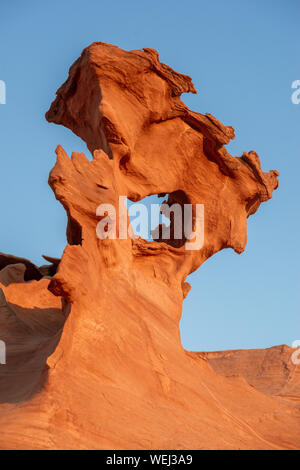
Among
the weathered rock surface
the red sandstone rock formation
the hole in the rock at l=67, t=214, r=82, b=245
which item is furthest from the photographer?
the weathered rock surface

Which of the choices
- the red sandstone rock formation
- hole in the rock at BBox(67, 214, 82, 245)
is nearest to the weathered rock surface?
the red sandstone rock formation

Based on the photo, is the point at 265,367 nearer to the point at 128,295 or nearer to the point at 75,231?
the point at 128,295

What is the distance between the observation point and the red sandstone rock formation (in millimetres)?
6270

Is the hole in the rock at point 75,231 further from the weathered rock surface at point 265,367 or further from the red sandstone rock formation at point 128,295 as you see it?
the weathered rock surface at point 265,367

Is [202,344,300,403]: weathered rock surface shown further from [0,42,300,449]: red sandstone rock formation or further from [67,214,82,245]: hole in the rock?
[67,214,82,245]: hole in the rock

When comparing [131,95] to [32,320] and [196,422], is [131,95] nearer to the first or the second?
[32,320]

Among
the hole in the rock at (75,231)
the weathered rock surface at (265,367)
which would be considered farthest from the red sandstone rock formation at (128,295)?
the weathered rock surface at (265,367)

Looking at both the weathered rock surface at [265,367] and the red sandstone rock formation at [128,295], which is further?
the weathered rock surface at [265,367]

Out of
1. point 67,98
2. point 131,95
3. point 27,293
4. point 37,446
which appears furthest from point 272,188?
point 37,446

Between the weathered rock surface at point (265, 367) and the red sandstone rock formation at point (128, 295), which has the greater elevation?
the red sandstone rock formation at point (128, 295)

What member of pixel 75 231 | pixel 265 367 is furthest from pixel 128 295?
pixel 265 367

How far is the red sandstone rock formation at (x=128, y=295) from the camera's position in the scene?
627 cm

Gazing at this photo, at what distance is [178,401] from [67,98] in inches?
227

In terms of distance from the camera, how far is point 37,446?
17.7ft
